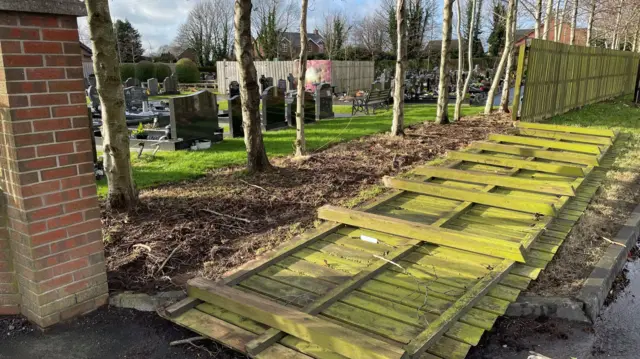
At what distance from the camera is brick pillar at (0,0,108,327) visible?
10.1ft

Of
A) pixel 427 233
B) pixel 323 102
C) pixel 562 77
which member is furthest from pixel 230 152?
pixel 562 77

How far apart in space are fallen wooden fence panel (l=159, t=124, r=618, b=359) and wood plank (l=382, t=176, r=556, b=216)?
Result: 0.04 ft

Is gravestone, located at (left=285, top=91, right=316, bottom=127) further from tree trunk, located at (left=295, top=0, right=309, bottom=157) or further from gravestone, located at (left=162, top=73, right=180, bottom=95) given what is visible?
gravestone, located at (left=162, top=73, right=180, bottom=95)

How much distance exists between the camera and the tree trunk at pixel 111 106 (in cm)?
541

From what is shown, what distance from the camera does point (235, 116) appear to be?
40.6 ft

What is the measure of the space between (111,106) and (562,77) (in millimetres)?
16076

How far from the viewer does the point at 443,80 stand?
45.5ft

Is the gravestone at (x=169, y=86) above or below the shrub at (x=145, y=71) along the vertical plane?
below

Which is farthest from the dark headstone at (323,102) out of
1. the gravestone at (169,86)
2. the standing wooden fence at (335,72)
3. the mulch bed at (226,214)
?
the gravestone at (169,86)

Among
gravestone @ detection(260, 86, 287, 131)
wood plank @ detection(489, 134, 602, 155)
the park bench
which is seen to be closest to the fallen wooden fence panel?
wood plank @ detection(489, 134, 602, 155)

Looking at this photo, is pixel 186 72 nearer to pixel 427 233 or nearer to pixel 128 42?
pixel 128 42

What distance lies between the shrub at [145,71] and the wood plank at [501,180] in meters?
35.3

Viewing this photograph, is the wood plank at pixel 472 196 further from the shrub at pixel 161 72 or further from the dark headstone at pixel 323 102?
the shrub at pixel 161 72

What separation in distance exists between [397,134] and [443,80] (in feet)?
9.95
